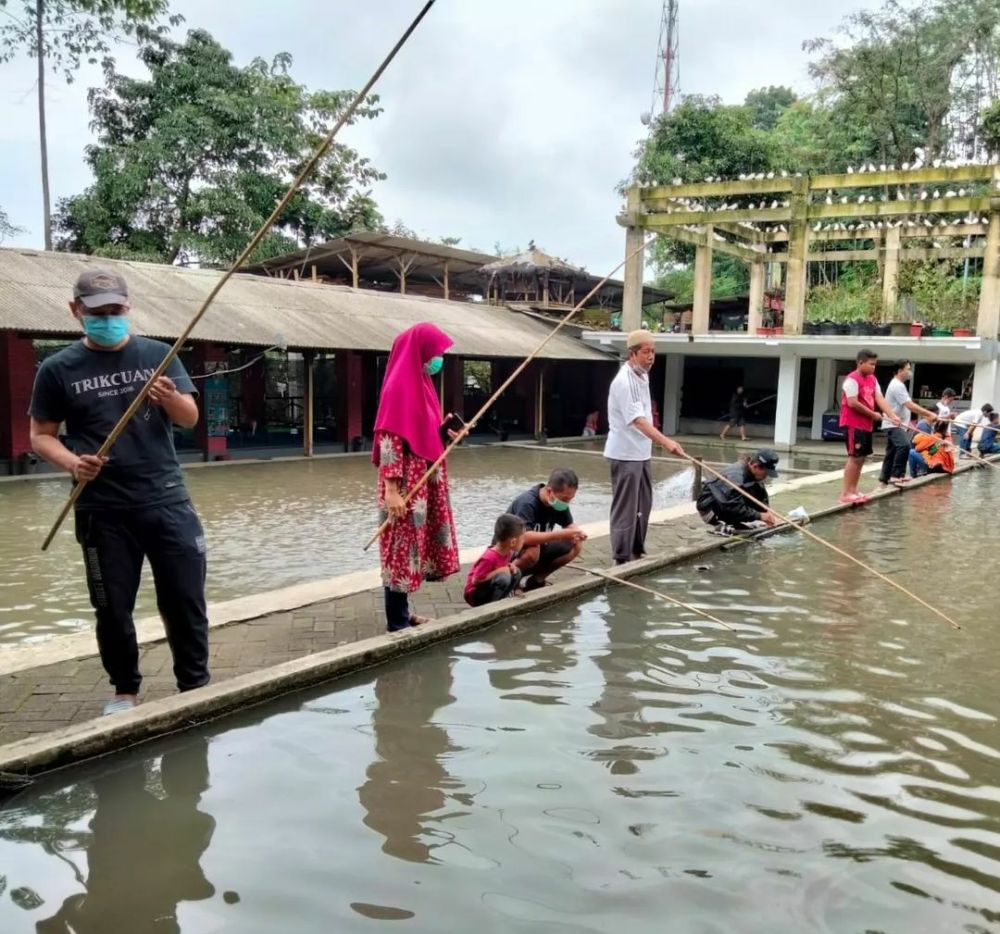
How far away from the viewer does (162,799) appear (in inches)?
113

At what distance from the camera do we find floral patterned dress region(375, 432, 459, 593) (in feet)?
14.7

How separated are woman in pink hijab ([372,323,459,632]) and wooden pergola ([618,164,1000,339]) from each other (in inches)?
566

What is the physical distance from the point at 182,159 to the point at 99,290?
20.4 metres

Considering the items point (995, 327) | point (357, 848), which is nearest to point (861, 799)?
point (357, 848)

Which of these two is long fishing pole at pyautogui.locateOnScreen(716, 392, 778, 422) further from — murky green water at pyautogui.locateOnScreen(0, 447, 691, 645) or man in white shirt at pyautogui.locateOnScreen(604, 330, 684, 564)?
man in white shirt at pyautogui.locateOnScreen(604, 330, 684, 564)

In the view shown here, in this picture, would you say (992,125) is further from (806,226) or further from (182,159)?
(182,159)

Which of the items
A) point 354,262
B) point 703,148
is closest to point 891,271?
point 703,148

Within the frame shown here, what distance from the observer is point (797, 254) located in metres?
18.5

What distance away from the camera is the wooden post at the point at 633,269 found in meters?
20.1

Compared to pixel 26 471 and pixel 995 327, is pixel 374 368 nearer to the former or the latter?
pixel 26 471

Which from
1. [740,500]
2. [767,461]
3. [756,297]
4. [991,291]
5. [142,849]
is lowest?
[142,849]


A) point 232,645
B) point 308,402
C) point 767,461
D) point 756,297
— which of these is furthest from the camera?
point 756,297

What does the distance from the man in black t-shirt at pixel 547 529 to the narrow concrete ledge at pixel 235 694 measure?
0.22m

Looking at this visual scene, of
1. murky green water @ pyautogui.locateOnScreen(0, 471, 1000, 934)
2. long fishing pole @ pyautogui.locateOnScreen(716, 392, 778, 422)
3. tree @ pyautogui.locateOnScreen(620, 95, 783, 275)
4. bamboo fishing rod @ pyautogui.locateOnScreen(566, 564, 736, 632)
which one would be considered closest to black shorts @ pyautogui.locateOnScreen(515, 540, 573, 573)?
bamboo fishing rod @ pyautogui.locateOnScreen(566, 564, 736, 632)
